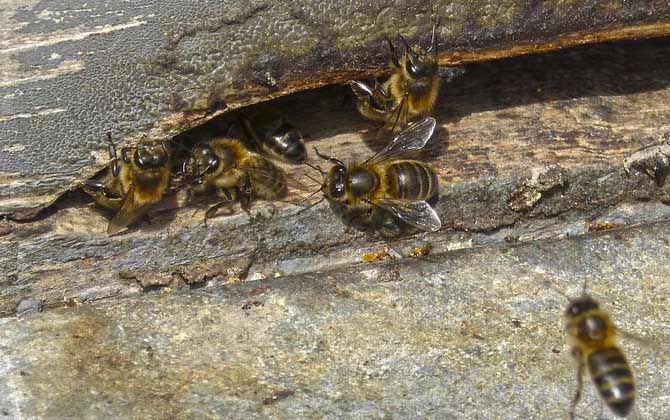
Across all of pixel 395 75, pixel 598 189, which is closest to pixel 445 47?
pixel 395 75

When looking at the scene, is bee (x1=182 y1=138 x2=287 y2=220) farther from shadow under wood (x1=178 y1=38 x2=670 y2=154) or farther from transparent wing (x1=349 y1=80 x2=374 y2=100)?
transparent wing (x1=349 y1=80 x2=374 y2=100)

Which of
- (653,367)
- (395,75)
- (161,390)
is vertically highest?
(395,75)

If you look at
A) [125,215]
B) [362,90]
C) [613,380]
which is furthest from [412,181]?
[613,380]

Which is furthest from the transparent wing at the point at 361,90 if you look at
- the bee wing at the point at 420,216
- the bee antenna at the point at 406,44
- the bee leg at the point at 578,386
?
the bee leg at the point at 578,386

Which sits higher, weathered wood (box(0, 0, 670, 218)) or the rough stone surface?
weathered wood (box(0, 0, 670, 218))

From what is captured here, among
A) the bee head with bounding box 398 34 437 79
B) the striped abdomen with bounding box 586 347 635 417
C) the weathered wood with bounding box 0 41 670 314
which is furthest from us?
the weathered wood with bounding box 0 41 670 314

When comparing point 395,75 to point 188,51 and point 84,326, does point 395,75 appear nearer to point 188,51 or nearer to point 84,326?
point 188,51

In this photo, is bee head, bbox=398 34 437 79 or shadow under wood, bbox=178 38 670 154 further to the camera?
shadow under wood, bbox=178 38 670 154

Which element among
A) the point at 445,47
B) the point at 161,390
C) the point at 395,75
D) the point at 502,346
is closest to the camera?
the point at 161,390

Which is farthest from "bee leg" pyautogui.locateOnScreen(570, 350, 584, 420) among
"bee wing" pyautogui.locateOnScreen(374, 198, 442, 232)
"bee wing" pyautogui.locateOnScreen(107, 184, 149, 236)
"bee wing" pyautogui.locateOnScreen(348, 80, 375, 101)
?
"bee wing" pyautogui.locateOnScreen(107, 184, 149, 236)
